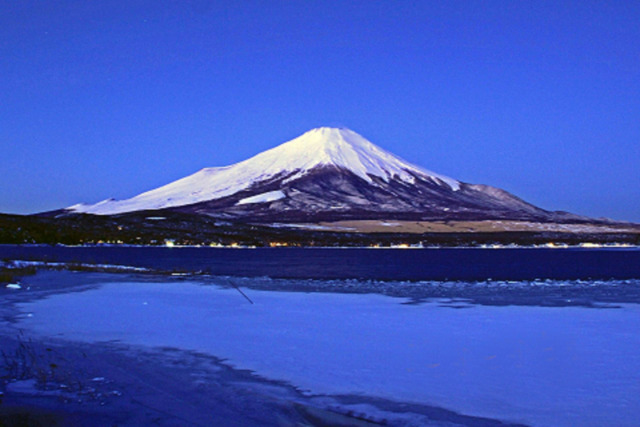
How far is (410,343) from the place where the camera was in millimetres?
13102

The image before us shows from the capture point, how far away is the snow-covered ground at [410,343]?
29.6 ft

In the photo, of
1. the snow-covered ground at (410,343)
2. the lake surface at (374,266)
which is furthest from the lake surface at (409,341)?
the lake surface at (374,266)

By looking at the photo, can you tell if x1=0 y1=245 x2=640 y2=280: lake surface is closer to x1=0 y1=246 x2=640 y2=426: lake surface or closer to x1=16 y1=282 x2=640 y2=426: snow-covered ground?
x1=0 y1=246 x2=640 y2=426: lake surface

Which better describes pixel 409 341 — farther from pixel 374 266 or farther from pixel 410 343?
pixel 374 266

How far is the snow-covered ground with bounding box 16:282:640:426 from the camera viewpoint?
29.6ft

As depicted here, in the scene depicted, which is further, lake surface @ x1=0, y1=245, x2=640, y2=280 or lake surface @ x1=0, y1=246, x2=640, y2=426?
lake surface @ x1=0, y1=245, x2=640, y2=280

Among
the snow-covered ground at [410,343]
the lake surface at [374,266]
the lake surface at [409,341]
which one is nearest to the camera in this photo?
the lake surface at [409,341]

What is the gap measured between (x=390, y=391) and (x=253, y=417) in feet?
7.23

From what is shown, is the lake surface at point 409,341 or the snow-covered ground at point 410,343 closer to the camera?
the lake surface at point 409,341

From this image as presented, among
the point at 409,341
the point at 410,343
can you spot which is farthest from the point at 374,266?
the point at 410,343

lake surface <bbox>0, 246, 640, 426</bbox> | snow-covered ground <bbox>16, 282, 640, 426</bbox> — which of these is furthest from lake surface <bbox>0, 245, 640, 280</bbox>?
snow-covered ground <bbox>16, 282, 640, 426</bbox>

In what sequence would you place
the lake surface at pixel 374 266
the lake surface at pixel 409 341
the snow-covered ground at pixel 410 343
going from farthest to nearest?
1. the lake surface at pixel 374 266
2. the snow-covered ground at pixel 410 343
3. the lake surface at pixel 409 341

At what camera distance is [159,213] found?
153875 mm

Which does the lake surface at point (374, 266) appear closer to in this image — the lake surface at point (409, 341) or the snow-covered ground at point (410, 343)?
the lake surface at point (409, 341)
